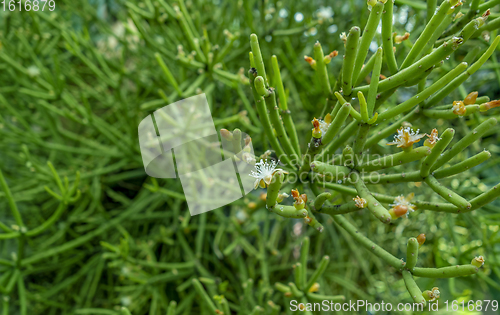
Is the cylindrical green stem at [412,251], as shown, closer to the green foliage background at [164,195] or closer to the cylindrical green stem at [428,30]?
the cylindrical green stem at [428,30]

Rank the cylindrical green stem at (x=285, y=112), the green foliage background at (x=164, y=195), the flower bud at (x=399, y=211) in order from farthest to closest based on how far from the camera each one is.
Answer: the green foliage background at (x=164, y=195)
the cylindrical green stem at (x=285, y=112)
the flower bud at (x=399, y=211)

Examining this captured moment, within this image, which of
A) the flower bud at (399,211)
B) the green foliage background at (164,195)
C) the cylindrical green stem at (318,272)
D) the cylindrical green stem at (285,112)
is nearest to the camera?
the flower bud at (399,211)

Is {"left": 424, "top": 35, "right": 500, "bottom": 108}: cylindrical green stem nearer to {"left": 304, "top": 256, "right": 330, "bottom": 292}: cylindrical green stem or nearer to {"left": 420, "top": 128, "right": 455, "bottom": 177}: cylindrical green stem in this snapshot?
{"left": 420, "top": 128, "right": 455, "bottom": 177}: cylindrical green stem

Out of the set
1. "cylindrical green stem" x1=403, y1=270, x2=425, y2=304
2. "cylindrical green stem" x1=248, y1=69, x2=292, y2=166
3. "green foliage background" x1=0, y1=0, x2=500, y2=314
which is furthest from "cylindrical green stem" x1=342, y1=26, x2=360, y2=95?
"green foliage background" x1=0, y1=0, x2=500, y2=314

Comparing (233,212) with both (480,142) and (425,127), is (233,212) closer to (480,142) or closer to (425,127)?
(425,127)

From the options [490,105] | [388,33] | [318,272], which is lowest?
[318,272]

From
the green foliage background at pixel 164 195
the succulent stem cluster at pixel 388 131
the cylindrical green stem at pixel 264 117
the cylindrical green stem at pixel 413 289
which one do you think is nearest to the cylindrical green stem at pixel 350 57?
the succulent stem cluster at pixel 388 131

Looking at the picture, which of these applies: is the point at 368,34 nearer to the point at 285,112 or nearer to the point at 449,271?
the point at 285,112

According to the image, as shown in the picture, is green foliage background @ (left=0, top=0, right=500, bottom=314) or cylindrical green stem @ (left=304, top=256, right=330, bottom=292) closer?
cylindrical green stem @ (left=304, top=256, right=330, bottom=292)

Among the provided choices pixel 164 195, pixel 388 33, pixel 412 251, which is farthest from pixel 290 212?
pixel 164 195
